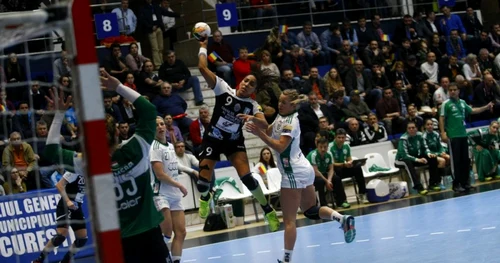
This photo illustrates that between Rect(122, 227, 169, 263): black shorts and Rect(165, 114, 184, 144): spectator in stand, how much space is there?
10.5 metres

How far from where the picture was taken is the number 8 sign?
20469 millimetres

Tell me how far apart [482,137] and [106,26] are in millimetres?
8812

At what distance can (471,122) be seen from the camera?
22859 mm

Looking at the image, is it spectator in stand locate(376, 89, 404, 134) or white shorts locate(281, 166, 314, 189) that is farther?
spectator in stand locate(376, 89, 404, 134)

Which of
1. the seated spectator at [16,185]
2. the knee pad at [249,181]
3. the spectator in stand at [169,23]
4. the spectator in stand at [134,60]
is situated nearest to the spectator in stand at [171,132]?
the spectator in stand at [134,60]

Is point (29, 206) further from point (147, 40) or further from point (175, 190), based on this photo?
point (147, 40)

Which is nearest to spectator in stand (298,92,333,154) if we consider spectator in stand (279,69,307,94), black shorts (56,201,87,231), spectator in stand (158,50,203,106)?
spectator in stand (279,69,307,94)

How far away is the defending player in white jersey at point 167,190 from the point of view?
10.7 metres

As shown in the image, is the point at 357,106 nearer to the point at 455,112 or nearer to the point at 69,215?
the point at 455,112

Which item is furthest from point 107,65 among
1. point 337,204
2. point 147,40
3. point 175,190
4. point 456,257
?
point 456,257

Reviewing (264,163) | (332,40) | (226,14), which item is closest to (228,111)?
(264,163)

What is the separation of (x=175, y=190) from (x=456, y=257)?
3.39 metres

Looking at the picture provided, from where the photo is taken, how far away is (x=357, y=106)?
2103 cm

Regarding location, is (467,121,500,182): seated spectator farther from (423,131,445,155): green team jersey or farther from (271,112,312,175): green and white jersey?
(271,112,312,175): green and white jersey
